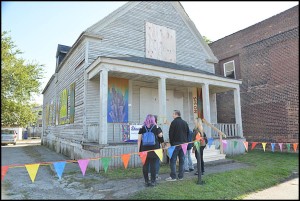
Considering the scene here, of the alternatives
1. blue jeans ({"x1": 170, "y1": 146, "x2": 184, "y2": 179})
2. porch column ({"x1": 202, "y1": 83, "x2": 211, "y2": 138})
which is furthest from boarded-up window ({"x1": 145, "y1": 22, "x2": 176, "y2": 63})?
blue jeans ({"x1": 170, "y1": 146, "x2": 184, "y2": 179})

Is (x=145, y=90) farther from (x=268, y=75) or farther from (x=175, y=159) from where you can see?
(x=268, y=75)

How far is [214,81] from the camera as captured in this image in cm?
1177

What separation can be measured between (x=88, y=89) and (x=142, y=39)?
13.7 ft

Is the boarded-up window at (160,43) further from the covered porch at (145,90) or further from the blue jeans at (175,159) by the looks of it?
the blue jeans at (175,159)

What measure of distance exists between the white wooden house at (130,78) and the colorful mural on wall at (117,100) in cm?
5

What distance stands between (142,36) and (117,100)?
3994mm

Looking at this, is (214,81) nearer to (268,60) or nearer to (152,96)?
(152,96)

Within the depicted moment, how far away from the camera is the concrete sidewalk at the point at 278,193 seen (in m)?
5.34

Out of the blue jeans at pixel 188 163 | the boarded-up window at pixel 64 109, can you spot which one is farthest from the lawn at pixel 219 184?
the boarded-up window at pixel 64 109

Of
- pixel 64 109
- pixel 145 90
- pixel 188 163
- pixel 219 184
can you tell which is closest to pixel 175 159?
pixel 219 184

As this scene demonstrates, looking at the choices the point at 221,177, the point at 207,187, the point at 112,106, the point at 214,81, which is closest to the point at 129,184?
the point at 207,187

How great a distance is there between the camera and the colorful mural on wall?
10505mm

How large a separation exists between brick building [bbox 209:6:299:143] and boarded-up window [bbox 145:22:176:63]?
5.98 meters

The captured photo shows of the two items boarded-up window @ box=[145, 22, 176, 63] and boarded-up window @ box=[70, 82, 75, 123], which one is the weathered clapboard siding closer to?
boarded-up window @ box=[70, 82, 75, 123]
